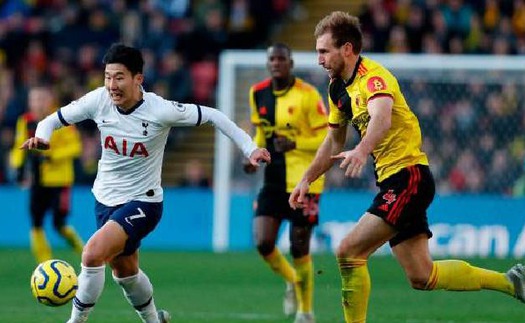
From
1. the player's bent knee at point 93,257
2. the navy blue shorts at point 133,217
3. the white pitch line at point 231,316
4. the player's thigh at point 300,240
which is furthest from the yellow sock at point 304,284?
the player's bent knee at point 93,257

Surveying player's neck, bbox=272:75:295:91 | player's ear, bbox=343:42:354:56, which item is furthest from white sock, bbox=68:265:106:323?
player's neck, bbox=272:75:295:91

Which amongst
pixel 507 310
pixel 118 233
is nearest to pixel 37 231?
pixel 507 310

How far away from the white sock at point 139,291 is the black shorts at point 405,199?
1856mm

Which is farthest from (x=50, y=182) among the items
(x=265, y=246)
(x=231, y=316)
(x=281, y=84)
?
(x=231, y=316)

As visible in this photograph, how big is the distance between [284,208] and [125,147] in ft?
10.6

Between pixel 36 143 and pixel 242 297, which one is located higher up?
pixel 36 143

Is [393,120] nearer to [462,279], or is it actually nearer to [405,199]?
[405,199]

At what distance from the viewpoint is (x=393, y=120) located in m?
9.16

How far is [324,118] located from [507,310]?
2556 mm

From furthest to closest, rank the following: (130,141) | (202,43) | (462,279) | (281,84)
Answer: (202,43)
(281,84)
(130,141)
(462,279)

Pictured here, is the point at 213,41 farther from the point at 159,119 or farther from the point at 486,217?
the point at 159,119

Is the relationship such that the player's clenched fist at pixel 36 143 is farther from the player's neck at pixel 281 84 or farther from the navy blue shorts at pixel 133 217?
the player's neck at pixel 281 84

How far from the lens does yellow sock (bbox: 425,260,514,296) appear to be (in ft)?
30.8

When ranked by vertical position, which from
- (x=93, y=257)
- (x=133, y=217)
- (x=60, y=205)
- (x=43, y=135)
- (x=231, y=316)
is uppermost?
(x=43, y=135)
